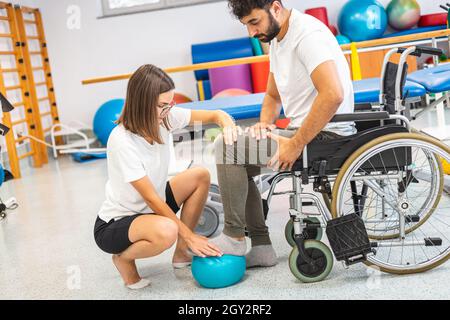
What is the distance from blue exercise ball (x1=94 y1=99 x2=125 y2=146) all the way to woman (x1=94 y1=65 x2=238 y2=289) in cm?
432

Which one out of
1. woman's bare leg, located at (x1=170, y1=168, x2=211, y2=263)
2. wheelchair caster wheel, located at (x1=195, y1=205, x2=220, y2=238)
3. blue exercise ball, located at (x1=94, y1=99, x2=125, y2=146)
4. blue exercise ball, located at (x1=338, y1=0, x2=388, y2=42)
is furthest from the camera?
blue exercise ball, located at (x1=94, y1=99, x2=125, y2=146)

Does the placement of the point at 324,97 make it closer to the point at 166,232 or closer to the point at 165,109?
the point at 165,109

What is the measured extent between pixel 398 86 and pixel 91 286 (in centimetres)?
164

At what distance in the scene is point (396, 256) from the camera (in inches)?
92.3

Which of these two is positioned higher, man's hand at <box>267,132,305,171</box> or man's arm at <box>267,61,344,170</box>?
man's arm at <box>267,61,344,170</box>

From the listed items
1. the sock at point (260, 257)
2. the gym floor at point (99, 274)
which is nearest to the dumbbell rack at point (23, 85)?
the gym floor at point (99, 274)

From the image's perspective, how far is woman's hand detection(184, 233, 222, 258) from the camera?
2.12 meters

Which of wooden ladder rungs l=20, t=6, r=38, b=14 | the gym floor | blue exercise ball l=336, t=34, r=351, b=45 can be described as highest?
wooden ladder rungs l=20, t=6, r=38, b=14

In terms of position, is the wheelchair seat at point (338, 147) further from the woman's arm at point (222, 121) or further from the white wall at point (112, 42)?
the white wall at point (112, 42)

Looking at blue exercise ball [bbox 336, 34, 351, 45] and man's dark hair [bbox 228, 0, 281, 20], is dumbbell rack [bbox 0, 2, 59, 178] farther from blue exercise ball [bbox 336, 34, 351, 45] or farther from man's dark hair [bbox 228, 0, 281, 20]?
man's dark hair [bbox 228, 0, 281, 20]

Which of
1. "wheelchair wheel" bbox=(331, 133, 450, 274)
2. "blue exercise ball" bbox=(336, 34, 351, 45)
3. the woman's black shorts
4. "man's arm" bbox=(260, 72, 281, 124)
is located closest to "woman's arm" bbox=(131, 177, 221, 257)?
the woman's black shorts

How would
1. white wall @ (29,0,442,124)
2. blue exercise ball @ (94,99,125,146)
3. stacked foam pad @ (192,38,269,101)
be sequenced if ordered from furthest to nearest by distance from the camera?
white wall @ (29,0,442,124), blue exercise ball @ (94,99,125,146), stacked foam pad @ (192,38,269,101)

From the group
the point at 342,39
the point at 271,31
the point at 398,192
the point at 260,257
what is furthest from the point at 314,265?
the point at 342,39
